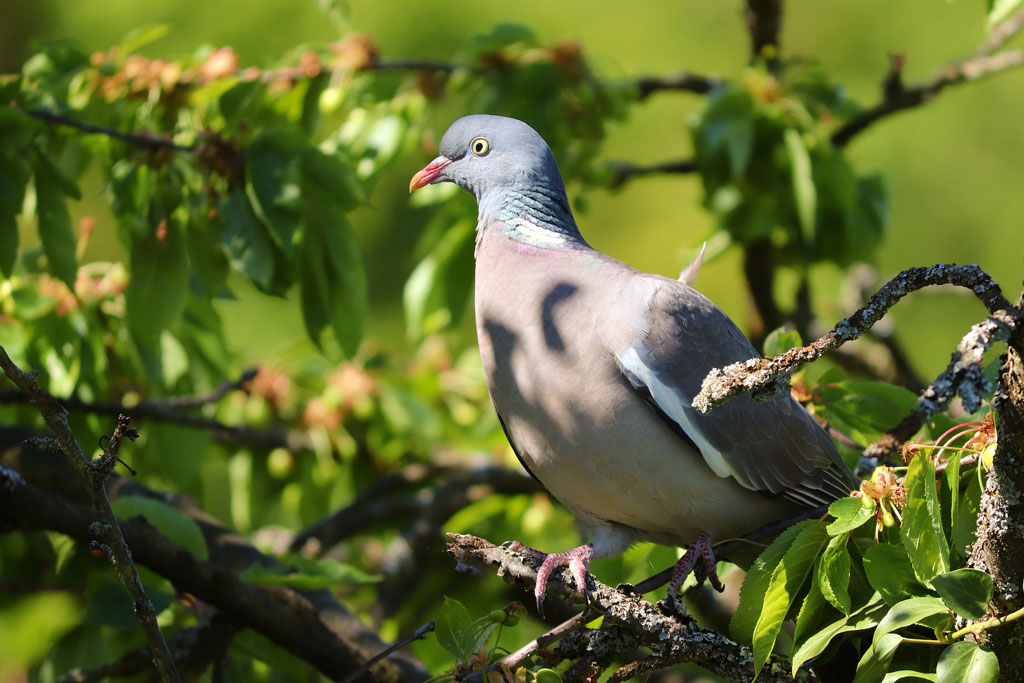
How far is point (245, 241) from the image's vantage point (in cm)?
264

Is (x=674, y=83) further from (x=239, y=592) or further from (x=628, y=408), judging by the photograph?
(x=239, y=592)

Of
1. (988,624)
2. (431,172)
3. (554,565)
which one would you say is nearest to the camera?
(988,624)

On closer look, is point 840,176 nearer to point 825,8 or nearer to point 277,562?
point 277,562

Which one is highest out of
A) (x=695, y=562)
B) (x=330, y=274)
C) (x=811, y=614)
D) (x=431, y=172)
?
(x=431, y=172)

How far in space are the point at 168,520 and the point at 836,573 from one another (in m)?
1.64

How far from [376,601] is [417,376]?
0.96m

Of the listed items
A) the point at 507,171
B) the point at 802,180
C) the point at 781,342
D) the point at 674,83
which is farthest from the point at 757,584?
the point at 674,83

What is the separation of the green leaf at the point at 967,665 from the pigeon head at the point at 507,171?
4.54ft

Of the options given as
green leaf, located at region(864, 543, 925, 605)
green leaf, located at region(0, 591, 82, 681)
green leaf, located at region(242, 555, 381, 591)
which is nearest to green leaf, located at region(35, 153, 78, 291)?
green leaf, located at region(242, 555, 381, 591)

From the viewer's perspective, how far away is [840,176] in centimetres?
362

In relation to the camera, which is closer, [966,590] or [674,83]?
[966,590]

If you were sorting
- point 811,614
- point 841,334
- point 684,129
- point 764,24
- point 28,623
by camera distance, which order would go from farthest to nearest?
point 684,129 → point 764,24 → point 28,623 → point 811,614 → point 841,334

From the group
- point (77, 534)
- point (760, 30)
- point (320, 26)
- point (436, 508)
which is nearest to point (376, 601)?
point (436, 508)

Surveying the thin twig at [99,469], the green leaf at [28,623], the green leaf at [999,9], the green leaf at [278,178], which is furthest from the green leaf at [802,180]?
the green leaf at [28,623]
